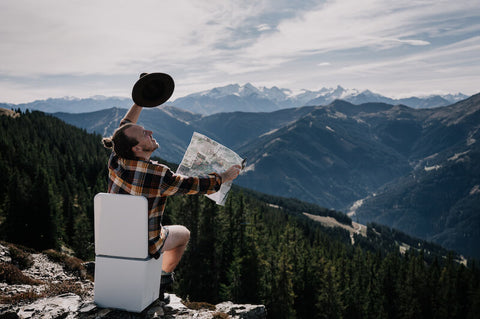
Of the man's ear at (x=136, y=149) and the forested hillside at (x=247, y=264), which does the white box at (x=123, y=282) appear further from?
the forested hillside at (x=247, y=264)

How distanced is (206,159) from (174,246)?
1.99m

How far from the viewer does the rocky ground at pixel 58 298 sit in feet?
19.6

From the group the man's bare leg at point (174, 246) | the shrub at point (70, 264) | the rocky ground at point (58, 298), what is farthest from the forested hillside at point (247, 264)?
the man's bare leg at point (174, 246)

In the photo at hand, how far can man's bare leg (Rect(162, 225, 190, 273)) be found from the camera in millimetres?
6336

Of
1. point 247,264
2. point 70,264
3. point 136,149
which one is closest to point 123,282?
point 136,149

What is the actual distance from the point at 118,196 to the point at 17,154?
300 feet

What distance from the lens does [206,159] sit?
622 cm

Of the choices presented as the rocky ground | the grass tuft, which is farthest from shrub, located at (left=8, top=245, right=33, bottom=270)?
the grass tuft

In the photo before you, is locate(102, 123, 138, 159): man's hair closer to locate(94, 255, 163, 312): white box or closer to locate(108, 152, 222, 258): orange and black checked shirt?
locate(108, 152, 222, 258): orange and black checked shirt

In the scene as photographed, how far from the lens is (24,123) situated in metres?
130

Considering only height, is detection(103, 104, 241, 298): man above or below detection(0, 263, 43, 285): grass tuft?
above

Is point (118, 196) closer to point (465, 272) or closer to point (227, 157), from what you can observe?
point (227, 157)

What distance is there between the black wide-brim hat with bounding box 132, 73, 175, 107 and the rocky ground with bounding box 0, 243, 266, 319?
13.6 feet

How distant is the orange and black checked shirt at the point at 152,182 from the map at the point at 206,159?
0.62 meters
